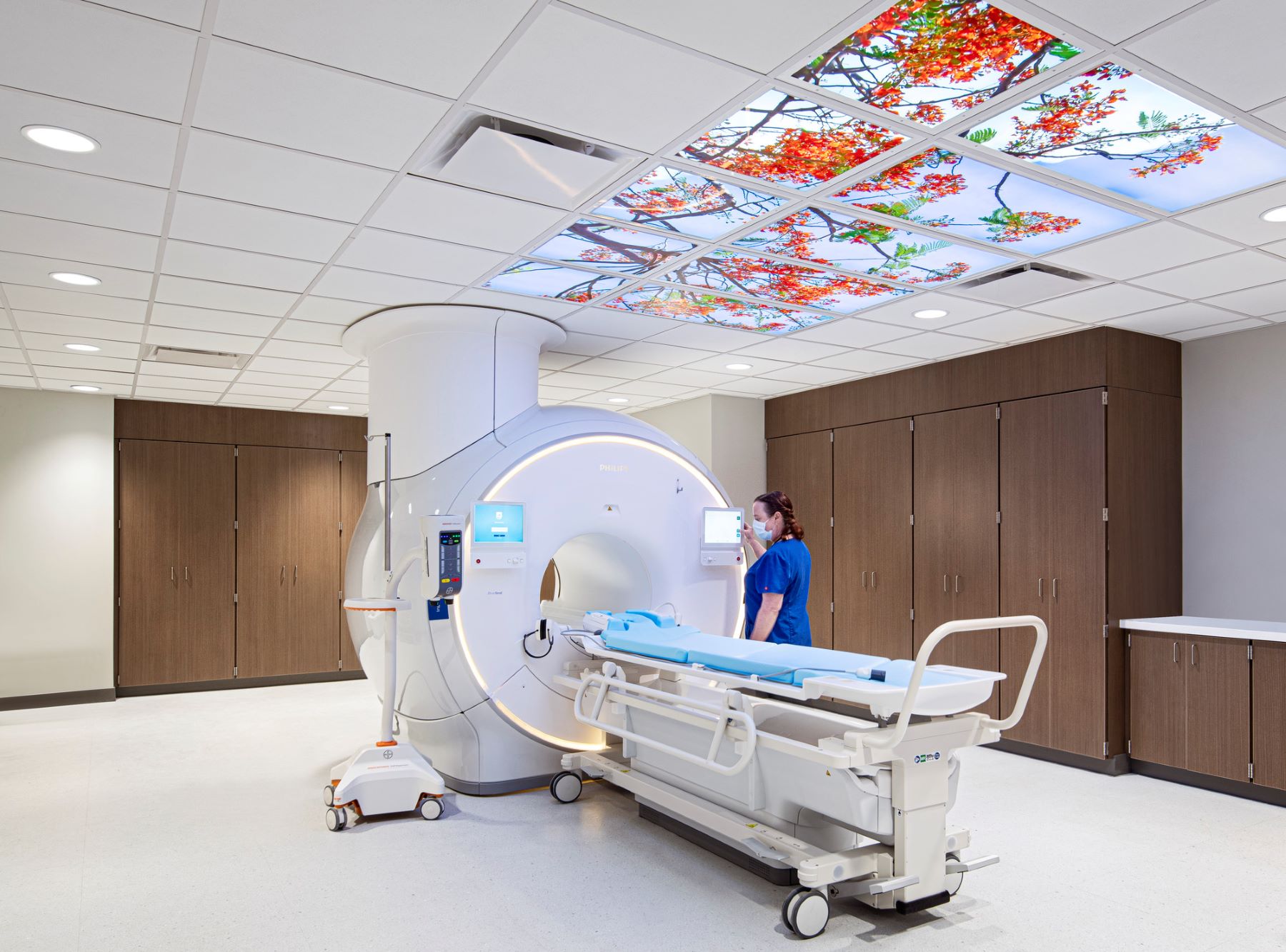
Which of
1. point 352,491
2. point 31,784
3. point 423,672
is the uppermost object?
point 352,491

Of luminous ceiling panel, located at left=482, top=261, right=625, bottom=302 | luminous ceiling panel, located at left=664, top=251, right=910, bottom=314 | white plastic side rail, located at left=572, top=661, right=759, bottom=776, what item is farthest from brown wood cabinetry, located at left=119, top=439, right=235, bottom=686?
luminous ceiling panel, located at left=664, top=251, right=910, bottom=314

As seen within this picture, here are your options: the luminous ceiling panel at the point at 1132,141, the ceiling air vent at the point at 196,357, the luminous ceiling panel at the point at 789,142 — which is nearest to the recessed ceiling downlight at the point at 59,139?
the luminous ceiling panel at the point at 789,142

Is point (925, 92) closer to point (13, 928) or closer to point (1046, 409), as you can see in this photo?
point (1046, 409)

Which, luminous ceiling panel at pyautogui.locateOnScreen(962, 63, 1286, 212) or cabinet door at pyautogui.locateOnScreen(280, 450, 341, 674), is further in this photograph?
cabinet door at pyautogui.locateOnScreen(280, 450, 341, 674)

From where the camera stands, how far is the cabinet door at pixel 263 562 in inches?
286

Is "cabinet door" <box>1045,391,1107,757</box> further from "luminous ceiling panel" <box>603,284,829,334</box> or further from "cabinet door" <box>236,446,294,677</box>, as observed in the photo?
"cabinet door" <box>236,446,294,677</box>

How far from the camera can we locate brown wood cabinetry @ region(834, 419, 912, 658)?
584cm

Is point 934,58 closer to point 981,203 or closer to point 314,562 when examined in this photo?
point 981,203

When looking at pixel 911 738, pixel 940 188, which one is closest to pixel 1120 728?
pixel 911 738

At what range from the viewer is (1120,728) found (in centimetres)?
461

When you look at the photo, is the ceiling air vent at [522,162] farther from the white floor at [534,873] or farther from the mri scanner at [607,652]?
the white floor at [534,873]

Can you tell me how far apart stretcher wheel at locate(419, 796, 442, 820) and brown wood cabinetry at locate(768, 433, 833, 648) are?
328 cm

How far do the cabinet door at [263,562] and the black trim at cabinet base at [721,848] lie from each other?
470 centimetres

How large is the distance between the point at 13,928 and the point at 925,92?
12.1ft
